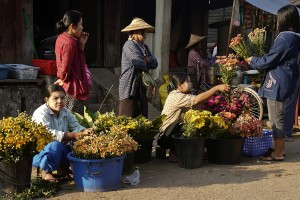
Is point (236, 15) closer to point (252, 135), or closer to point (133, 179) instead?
point (252, 135)

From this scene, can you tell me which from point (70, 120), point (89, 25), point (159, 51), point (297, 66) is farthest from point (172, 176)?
point (89, 25)

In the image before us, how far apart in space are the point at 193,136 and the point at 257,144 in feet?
4.12

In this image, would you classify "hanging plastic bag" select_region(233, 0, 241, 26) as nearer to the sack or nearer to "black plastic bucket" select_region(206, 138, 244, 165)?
the sack

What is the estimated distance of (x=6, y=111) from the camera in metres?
8.75

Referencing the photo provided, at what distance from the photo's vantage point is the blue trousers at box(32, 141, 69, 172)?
4770 millimetres

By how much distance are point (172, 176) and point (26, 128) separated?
1818 millimetres

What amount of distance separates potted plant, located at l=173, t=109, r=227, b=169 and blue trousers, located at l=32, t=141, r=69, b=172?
1.51 metres

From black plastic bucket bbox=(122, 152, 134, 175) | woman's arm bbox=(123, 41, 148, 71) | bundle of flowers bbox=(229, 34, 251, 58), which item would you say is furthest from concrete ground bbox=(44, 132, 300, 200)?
bundle of flowers bbox=(229, 34, 251, 58)

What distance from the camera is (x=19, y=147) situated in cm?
433

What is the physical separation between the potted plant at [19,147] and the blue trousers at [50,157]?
237mm

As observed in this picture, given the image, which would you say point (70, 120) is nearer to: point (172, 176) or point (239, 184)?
point (172, 176)

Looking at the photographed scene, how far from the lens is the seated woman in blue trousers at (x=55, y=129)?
480 cm

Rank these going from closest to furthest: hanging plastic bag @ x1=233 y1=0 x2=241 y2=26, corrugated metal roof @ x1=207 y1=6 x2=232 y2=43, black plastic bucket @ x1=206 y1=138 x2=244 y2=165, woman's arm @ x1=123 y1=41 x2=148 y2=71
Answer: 1. black plastic bucket @ x1=206 y1=138 x2=244 y2=165
2. woman's arm @ x1=123 y1=41 x2=148 y2=71
3. hanging plastic bag @ x1=233 y1=0 x2=241 y2=26
4. corrugated metal roof @ x1=207 y1=6 x2=232 y2=43

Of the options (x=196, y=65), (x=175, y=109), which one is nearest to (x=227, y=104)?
(x=175, y=109)
